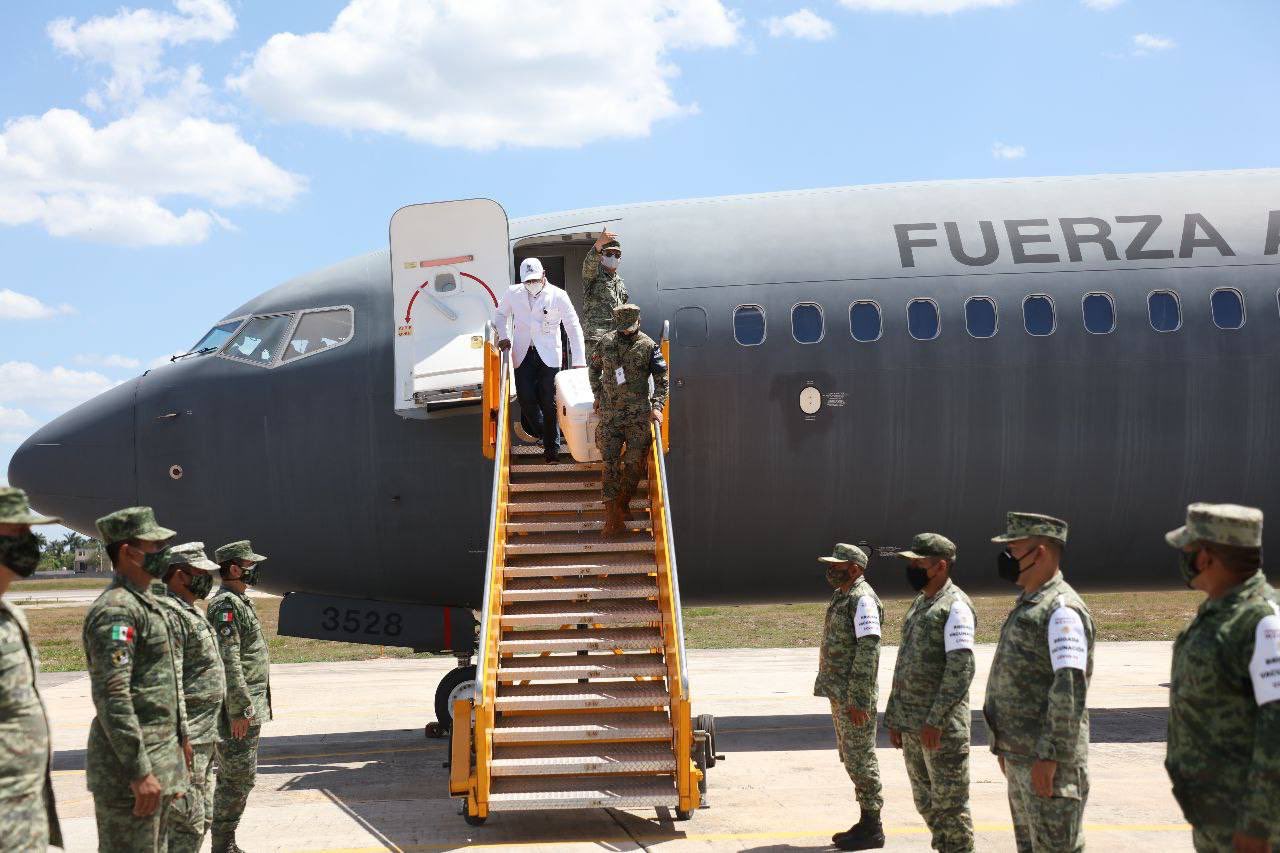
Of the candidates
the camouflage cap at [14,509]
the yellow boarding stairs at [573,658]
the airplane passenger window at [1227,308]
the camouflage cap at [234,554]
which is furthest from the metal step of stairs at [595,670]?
the airplane passenger window at [1227,308]

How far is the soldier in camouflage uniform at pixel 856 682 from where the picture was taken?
340 inches

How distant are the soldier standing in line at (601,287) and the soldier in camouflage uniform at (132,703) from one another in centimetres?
545

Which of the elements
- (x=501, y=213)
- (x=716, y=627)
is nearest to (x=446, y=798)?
(x=501, y=213)

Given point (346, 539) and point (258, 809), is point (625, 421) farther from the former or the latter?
point (258, 809)

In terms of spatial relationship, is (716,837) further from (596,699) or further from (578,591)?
(578,591)

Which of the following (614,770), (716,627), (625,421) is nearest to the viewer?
(614,770)

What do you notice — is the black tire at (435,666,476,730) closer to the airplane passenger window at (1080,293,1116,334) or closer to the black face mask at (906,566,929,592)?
the black face mask at (906,566,929,592)

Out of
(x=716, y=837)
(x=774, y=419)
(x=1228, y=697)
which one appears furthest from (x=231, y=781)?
(x=1228, y=697)

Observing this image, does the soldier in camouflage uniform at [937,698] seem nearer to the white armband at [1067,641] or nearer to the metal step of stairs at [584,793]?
the white armband at [1067,641]

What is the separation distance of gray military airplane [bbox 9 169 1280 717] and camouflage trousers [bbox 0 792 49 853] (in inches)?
281

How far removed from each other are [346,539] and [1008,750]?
783 centimetres

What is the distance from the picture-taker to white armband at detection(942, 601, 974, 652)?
7.16m

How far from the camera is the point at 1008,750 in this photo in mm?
6074

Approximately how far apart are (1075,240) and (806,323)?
3.11 metres
